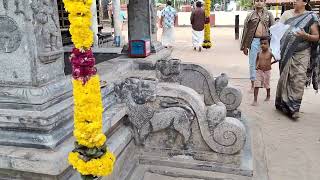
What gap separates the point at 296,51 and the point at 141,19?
92.5 inches

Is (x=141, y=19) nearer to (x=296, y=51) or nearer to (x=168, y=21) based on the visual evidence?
(x=296, y=51)

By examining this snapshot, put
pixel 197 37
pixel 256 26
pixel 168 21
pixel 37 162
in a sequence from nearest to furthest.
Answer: pixel 37 162 → pixel 256 26 → pixel 197 37 → pixel 168 21

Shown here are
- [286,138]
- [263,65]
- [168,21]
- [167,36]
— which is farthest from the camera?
[167,36]

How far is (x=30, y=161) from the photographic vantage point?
2234mm

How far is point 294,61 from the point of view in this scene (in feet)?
16.2

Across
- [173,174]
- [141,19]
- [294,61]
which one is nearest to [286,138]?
[294,61]

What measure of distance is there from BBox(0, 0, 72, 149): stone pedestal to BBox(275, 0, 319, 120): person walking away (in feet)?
11.8

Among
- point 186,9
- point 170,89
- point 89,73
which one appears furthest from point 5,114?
point 186,9

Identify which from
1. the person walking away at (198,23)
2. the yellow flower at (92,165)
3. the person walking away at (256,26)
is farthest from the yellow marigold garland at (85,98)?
the person walking away at (198,23)

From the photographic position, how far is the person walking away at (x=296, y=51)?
4770 millimetres

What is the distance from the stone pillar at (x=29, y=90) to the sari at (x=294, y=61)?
3.63 m

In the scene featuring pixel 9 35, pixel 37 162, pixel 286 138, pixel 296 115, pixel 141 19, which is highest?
pixel 141 19

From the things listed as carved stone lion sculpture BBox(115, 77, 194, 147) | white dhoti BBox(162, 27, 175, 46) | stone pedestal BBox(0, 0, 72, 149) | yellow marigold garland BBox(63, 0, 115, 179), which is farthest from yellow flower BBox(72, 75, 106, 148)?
white dhoti BBox(162, 27, 175, 46)

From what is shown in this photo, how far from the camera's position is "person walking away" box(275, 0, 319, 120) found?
15.6 feet
